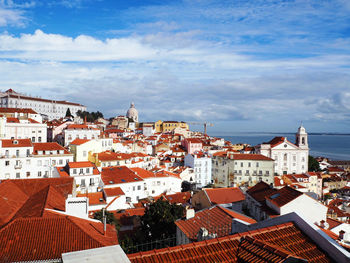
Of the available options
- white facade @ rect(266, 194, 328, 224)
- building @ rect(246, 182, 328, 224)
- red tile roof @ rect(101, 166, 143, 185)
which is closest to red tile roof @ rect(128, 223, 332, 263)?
building @ rect(246, 182, 328, 224)

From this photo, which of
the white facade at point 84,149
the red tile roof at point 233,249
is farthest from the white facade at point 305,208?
the white facade at point 84,149

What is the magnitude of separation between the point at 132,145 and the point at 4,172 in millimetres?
27573

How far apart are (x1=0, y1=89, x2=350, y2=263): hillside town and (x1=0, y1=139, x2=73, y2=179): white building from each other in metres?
0.10

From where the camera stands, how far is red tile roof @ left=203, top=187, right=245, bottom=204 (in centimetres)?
2113

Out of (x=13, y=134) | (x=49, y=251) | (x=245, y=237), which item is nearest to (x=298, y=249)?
(x=245, y=237)

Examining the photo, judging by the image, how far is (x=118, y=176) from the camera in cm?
3080

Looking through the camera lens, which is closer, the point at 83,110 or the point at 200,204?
the point at 200,204

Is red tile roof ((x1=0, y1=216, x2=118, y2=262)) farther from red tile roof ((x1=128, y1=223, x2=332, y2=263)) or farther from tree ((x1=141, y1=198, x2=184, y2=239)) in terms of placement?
tree ((x1=141, y1=198, x2=184, y2=239))

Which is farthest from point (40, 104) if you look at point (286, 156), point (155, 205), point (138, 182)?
point (155, 205)

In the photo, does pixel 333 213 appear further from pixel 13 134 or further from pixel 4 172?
pixel 13 134

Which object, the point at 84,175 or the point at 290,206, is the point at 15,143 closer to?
the point at 84,175

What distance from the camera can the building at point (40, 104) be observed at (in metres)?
83.9

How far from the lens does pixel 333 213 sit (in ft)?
81.2

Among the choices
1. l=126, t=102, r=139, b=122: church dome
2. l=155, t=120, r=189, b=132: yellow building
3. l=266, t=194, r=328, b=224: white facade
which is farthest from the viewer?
l=126, t=102, r=139, b=122: church dome
